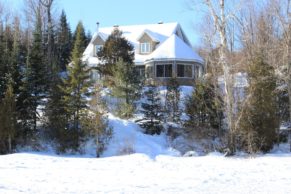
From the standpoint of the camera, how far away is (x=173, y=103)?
28.5 metres

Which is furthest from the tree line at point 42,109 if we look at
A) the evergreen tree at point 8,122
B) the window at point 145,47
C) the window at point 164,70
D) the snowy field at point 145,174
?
the window at point 145,47

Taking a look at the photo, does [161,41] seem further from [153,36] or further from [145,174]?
[145,174]

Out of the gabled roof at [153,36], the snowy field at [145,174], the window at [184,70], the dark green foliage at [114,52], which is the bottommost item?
the snowy field at [145,174]

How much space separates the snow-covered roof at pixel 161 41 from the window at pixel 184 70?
0.72 meters

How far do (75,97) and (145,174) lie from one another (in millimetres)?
10099

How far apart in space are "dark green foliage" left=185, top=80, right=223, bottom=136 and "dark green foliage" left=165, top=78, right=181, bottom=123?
4.61 feet

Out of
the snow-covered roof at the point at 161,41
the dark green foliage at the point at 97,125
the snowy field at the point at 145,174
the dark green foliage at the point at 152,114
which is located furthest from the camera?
the snow-covered roof at the point at 161,41

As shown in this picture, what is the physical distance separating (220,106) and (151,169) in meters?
8.97

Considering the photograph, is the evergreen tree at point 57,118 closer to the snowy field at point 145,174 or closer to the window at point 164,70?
the snowy field at point 145,174

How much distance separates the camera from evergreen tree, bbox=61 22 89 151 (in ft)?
79.6

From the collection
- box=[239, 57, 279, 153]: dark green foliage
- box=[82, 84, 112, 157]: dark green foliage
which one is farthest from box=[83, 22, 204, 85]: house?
box=[239, 57, 279, 153]: dark green foliage

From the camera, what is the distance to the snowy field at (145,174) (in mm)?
12731

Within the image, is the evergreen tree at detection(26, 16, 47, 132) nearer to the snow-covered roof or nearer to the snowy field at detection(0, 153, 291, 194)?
the snowy field at detection(0, 153, 291, 194)

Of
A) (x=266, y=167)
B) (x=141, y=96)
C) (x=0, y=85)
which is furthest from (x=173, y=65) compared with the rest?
(x=266, y=167)
